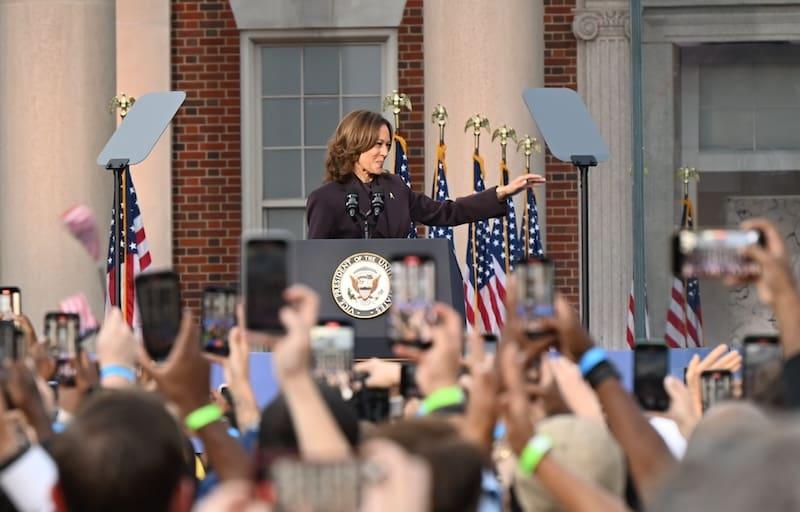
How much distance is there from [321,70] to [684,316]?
3409 mm

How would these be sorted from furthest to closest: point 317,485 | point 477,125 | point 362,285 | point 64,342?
1. point 477,125
2. point 362,285
3. point 64,342
4. point 317,485

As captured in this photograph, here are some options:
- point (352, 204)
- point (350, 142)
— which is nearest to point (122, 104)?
point (350, 142)

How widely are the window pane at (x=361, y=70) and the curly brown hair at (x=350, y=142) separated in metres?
5.31

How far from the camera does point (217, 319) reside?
3.56m

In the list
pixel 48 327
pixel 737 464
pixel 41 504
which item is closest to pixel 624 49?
pixel 48 327

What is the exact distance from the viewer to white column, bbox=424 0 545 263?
10484 millimetres

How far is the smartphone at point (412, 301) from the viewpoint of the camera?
10.3ft

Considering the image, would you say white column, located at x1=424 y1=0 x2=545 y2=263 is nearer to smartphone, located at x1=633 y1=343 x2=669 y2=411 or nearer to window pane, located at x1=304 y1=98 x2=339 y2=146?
window pane, located at x1=304 y1=98 x2=339 y2=146

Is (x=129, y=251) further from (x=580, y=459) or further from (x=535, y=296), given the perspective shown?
(x=580, y=459)

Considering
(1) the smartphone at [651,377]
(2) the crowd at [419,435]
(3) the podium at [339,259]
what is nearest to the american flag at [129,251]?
(3) the podium at [339,259]

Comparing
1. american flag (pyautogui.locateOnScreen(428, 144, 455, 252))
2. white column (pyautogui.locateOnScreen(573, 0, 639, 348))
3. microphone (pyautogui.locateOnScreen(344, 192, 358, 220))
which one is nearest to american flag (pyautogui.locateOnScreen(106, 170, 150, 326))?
american flag (pyautogui.locateOnScreen(428, 144, 455, 252))

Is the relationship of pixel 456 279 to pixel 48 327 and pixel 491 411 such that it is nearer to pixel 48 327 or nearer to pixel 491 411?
pixel 48 327

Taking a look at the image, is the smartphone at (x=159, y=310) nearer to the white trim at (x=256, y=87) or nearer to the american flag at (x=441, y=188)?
the american flag at (x=441, y=188)

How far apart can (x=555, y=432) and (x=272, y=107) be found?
10413 millimetres
